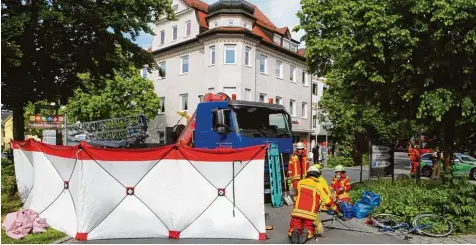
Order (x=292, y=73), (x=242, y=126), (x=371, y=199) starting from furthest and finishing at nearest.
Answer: (x=292, y=73)
(x=242, y=126)
(x=371, y=199)

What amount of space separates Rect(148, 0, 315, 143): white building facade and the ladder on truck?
1117 centimetres

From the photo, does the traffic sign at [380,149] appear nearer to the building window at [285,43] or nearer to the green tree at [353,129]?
the green tree at [353,129]

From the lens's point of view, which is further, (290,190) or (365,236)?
(290,190)

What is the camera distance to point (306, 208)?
7.36 meters

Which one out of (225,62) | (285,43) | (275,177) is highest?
(285,43)

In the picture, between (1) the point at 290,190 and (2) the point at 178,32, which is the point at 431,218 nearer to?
(1) the point at 290,190

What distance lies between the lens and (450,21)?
9.30m

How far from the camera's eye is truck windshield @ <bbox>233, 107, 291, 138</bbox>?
11523 mm

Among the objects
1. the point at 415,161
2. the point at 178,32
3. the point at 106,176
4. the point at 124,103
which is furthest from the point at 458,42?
the point at 178,32

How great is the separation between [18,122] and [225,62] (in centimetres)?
1991

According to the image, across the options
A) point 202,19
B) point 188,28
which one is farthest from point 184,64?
point 202,19

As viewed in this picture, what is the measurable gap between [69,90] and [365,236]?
12434 millimetres

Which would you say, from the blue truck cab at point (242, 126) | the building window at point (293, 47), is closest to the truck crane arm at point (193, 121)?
the blue truck cab at point (242, 126)

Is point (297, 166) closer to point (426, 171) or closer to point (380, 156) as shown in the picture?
point (380, 156)
